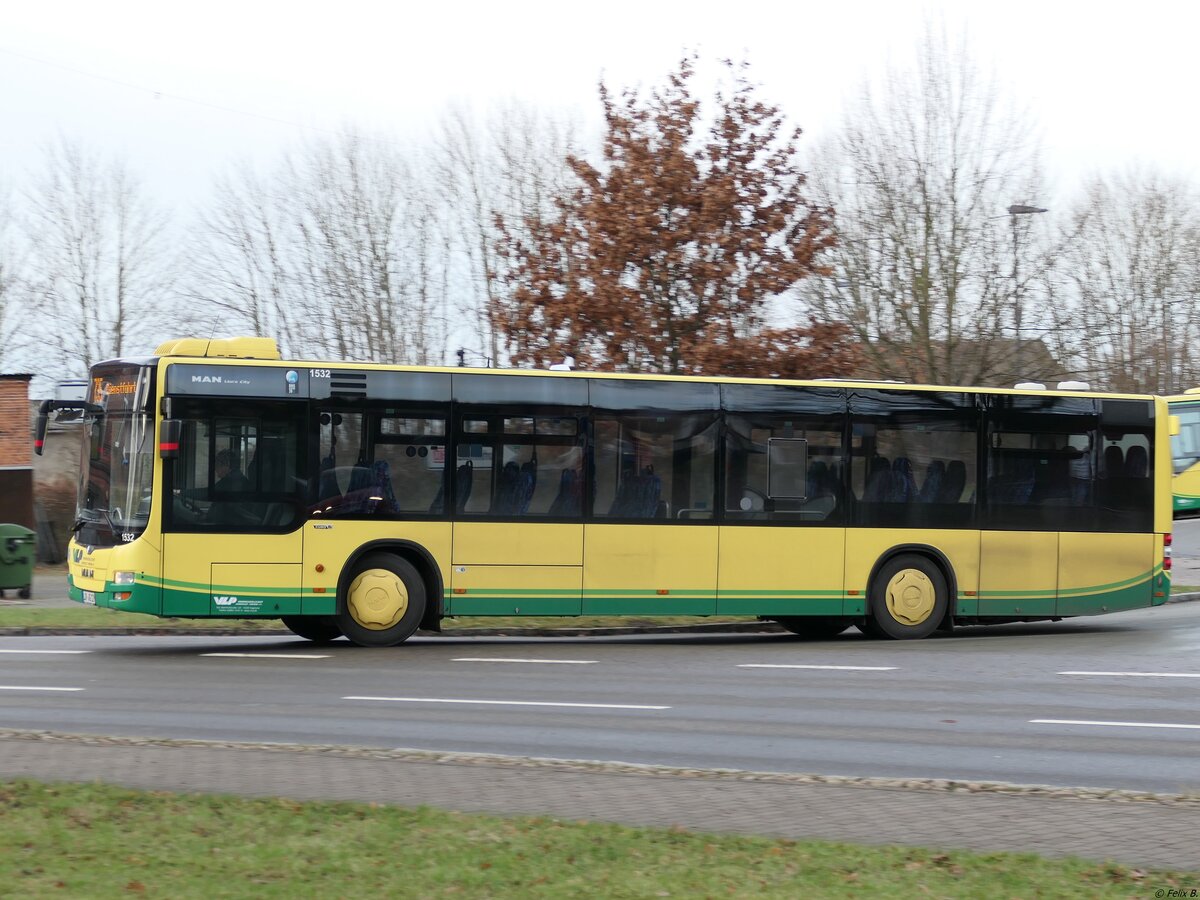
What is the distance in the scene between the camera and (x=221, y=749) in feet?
30.2

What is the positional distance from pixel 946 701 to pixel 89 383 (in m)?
10.2

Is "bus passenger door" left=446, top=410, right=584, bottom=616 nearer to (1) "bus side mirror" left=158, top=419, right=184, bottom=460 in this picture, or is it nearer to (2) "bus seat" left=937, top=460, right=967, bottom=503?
(1) "bus side mirror" left=158, top=419, right=184, bottom=460

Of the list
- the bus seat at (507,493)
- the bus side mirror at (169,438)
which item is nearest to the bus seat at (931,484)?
the bus seat at (507,493)

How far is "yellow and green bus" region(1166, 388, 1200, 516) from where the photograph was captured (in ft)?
119

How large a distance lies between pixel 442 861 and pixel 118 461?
439 inches

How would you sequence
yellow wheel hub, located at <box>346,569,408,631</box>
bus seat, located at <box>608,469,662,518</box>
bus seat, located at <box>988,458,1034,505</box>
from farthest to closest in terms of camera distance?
bus seat, located at <box>988,458,1034,505</box> → bus seat, located at <box>608,469,662,518</box> → yellow wheel hub, located at <box>346,569,408,631</box>

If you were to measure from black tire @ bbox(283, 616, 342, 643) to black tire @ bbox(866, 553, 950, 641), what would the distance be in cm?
646

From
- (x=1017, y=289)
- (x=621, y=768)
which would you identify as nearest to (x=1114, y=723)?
(x=621, y=768)

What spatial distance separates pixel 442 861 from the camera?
6059mm

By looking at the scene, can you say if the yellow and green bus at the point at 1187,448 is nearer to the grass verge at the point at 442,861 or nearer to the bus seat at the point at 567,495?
the bus seat at the point at 567,495

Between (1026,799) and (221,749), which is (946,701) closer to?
(1026,799)

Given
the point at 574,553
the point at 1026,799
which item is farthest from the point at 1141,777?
the point at 574,553

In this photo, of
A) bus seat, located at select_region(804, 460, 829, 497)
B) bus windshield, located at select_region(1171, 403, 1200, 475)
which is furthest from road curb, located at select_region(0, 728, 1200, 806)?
bus windshield, located at select_region(1171, 403, 1200, 475)

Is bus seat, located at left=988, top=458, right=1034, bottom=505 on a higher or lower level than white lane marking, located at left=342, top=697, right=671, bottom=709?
higher
